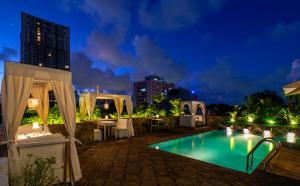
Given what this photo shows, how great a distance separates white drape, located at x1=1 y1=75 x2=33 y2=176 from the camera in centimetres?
279

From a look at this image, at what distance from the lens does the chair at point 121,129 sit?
26.2 feet

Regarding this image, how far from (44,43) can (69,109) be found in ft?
148

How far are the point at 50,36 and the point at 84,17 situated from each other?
106 ft

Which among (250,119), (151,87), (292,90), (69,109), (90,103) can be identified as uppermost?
(151,87)

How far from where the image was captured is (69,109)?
11.6 feet

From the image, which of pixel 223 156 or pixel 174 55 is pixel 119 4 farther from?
pixel 174 55

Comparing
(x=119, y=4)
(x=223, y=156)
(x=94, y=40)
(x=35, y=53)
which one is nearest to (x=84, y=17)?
(x=94, y=40)

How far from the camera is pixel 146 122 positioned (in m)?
10.3

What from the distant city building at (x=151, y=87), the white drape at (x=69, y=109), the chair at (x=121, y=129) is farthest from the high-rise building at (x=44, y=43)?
the white drape at (x=69, y=109)

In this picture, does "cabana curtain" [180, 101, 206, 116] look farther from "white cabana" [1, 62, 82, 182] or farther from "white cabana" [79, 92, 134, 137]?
"white cabana" [1, 62, 82, 182]

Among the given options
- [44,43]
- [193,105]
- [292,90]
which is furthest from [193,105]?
[44,43]

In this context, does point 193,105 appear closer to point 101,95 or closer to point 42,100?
point 101,95

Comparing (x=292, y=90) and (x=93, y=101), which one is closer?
(x=292, y=90)

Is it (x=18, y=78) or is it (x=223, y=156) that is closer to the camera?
(x=18, y=78)
